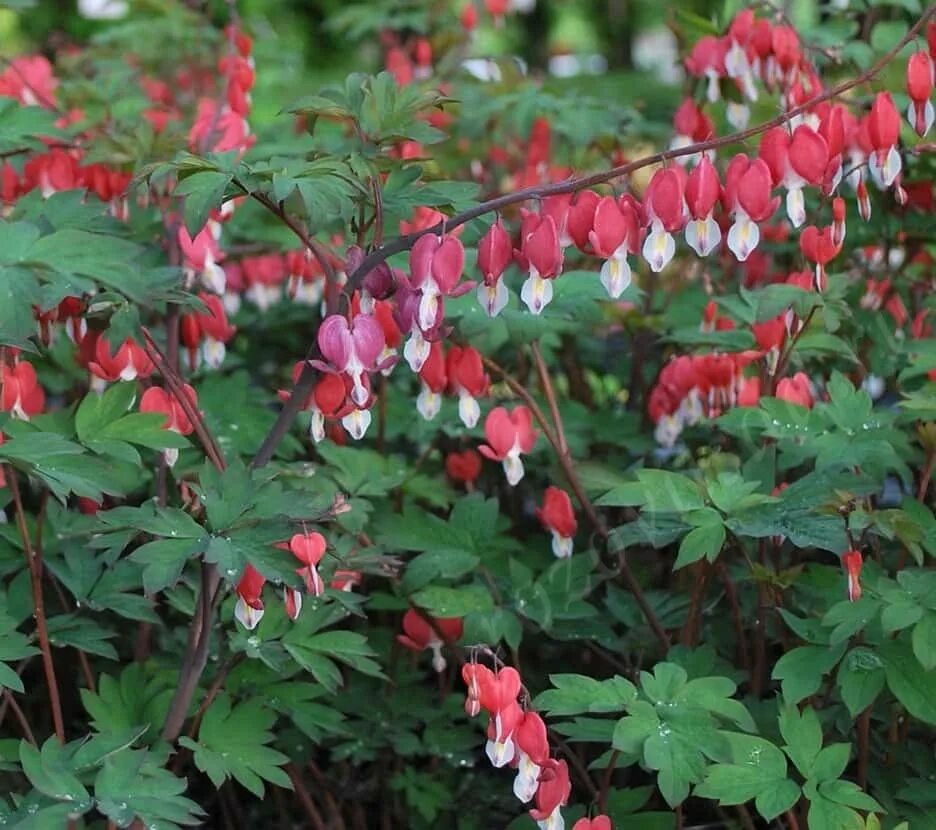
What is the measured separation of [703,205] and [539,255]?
0.22 meters

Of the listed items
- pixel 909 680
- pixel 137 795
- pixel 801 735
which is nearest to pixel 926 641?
pixel 909 680

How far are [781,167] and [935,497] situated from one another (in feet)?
2.33

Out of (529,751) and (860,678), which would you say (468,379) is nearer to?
(529,751)

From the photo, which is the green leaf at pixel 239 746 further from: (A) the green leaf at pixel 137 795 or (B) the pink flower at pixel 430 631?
(B) the pink flower at pixel 430 631

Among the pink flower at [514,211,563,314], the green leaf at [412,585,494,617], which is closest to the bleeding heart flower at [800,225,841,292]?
the pink flower at [514,211,563,314]

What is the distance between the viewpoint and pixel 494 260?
5.07 feet

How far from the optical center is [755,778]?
1551mm

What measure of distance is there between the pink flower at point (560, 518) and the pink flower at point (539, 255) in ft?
1.47

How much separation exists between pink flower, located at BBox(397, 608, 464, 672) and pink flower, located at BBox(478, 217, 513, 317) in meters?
0.61

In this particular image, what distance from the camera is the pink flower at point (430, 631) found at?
198 centimetres

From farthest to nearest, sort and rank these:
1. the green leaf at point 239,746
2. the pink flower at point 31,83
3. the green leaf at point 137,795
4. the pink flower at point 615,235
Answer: the pink flower at point 31,83
the green leaf at point 239,746
the pink flower at point 615,235
the green leaf at point 137,795

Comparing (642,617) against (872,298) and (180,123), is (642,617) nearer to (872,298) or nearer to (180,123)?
(872,298)

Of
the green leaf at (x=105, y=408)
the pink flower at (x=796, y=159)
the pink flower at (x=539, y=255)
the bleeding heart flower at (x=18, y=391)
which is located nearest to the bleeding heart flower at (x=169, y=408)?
the green leaf at (x=105, y=408)

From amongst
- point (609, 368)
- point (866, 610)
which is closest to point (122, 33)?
point (609, 368)
